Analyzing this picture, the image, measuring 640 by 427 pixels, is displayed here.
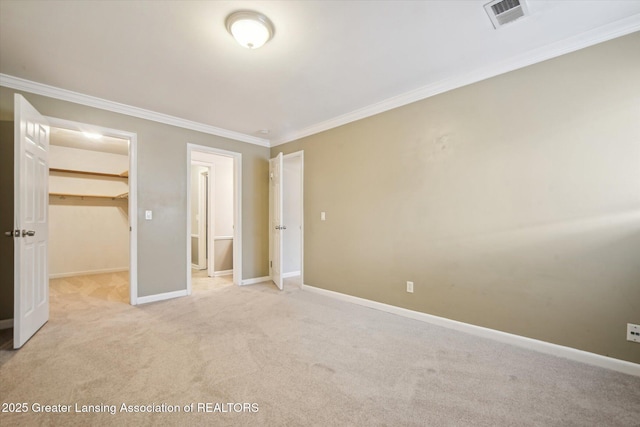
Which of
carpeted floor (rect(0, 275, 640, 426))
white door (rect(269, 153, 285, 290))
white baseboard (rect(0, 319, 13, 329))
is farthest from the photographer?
white door (rect(269, 153, 285, 290))

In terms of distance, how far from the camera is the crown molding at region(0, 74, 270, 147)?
2.81 metres

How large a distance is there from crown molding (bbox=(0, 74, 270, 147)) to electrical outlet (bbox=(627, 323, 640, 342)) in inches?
192

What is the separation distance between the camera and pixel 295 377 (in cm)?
191

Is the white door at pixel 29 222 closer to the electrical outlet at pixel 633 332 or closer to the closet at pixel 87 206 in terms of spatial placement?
the closet at pixel 87 206

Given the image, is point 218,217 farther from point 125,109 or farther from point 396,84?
point 396,84

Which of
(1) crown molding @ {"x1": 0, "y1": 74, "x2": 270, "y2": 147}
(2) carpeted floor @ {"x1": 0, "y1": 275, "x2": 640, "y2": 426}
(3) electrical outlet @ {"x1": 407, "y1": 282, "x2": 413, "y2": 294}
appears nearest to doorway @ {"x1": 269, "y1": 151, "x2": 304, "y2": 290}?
(1) crown molding @ {"x1": 0, "y1": 74, "x2": 270, "y2": 147}

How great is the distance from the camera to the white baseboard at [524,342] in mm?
2021

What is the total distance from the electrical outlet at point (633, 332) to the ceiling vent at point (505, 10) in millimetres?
2372

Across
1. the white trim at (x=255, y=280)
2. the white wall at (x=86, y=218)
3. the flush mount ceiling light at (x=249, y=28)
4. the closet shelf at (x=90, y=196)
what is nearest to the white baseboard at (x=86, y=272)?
the white wall at (x=86, y=218)

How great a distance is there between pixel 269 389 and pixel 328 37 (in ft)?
8.52

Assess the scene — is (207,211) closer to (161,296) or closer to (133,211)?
(133,211)

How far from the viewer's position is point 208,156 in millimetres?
5258

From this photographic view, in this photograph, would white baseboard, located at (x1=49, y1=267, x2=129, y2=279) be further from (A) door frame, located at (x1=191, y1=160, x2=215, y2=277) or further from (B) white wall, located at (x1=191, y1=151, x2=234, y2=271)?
(B) white wall, located at (x1=191, y1=151, x2=234, y2=271)

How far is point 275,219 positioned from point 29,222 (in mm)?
2822
